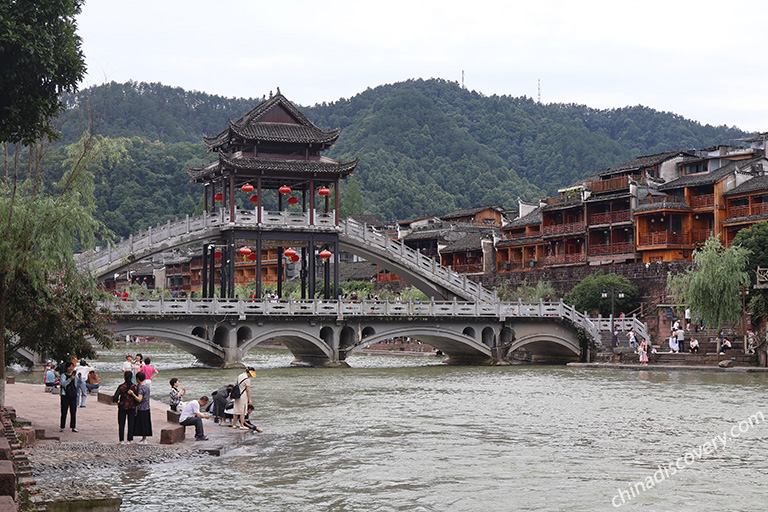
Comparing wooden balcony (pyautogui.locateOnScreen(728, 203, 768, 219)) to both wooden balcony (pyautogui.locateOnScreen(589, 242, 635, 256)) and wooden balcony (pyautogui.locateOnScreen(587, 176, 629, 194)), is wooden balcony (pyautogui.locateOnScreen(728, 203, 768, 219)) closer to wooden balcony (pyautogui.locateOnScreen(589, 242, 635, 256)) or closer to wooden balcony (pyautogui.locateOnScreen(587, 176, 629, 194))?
wooden balcony (pyautogui.locateOnScreen(589, 242, 635, 256))

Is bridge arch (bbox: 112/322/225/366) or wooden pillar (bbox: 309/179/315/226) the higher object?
wooden pillar (bbox: 309/179/315/226)

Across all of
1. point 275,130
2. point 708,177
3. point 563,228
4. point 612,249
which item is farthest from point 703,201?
point 275,130

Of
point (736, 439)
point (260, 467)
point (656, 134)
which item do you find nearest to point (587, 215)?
point (736, 439)

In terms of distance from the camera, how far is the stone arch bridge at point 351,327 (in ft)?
151

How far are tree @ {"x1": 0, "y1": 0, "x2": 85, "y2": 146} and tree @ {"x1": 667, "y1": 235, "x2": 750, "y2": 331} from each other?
38.1 metres

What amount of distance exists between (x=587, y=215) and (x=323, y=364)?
27.4m

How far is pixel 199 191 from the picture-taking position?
127 meters

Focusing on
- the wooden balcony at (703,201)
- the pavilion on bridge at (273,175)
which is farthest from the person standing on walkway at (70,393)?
the wooden balcony at (703,201)

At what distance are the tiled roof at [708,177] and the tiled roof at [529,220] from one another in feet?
42.8

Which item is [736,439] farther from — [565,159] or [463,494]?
[565,159]

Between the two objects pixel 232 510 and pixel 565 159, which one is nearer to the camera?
pixel 232 510

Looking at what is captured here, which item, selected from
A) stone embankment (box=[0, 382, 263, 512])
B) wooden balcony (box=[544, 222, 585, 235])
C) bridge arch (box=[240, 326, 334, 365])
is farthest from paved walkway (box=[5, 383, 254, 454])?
wooden balcony (box=[544, 222, 585, 235])

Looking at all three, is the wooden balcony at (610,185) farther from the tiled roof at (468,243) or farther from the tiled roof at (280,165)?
the tiled roof at (280,165)

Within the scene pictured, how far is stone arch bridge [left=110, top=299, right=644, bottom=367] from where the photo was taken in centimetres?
4600
